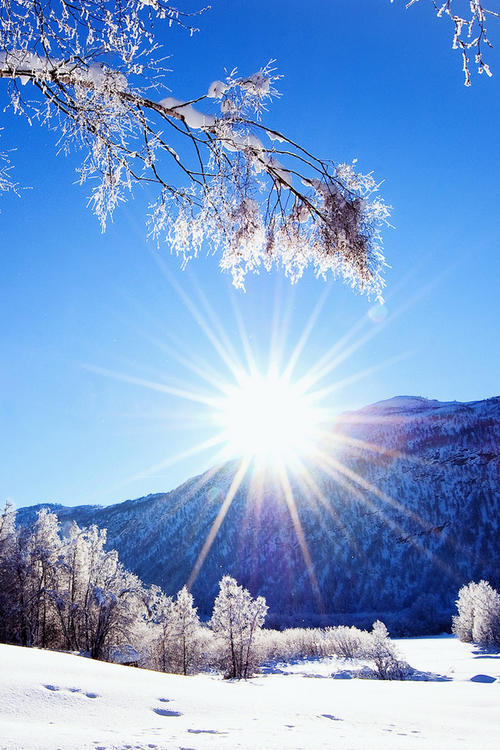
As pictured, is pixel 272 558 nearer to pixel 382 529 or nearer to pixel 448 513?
pixel 382 529

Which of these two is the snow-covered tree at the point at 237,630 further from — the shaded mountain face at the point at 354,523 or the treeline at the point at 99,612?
the shaded mountain face at the point at 354,523

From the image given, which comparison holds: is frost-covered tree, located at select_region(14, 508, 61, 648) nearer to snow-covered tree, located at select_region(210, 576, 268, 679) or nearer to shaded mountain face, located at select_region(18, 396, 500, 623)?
snow-covered tree, located at select_region(210, 576, 268, 679)

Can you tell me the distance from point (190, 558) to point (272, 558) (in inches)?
1051

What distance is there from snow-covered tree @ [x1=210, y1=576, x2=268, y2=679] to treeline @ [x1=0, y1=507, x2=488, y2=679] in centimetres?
6

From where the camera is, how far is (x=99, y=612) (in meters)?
26.3

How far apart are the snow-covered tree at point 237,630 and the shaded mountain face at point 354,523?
279ft

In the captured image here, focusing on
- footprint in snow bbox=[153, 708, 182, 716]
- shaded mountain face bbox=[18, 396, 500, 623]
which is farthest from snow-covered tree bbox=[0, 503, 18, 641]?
shaded mountain face bbox=[18, 396, 500, 623]

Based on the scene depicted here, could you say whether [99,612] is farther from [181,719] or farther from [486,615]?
[486,615]

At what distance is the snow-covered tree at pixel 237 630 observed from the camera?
3117 cm

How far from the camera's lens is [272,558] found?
442ft

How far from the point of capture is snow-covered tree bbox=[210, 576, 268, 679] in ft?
102

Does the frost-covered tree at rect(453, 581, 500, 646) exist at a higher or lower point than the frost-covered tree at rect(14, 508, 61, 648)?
lower

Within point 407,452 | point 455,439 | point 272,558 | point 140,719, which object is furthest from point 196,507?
point 140,719

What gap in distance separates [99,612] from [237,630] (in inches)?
405
